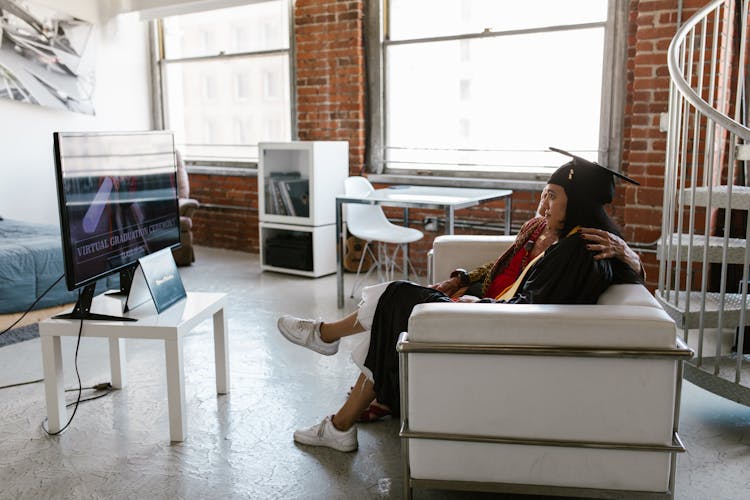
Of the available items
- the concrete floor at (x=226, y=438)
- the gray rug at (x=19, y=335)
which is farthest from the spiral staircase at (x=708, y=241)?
the gray rug at (x=19, y=335)

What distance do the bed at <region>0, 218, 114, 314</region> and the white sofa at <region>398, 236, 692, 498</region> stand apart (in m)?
2.96

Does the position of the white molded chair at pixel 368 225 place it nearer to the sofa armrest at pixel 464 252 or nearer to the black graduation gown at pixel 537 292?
the sofa armrest at pixel 464 252

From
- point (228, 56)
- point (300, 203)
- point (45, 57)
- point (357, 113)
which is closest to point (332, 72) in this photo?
point (357, 113)

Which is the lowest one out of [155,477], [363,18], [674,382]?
[155,477]

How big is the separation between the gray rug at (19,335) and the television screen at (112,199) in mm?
1540

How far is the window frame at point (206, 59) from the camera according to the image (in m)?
6.56

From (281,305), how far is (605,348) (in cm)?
322

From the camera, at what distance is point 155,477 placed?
2502 millimetres

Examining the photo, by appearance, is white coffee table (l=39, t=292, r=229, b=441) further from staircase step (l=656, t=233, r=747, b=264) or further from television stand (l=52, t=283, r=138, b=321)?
staircase step (l=656, t=233, r=747, b=264)

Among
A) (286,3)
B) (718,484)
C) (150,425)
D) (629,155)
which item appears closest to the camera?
(718,484)

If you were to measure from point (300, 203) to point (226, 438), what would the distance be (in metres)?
3.29

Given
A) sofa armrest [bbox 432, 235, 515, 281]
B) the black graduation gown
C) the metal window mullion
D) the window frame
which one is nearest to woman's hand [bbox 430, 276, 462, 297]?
sofa armrest [bbox 432, 235, 515, 281]

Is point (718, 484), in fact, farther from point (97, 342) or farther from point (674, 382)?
point (97, 342)

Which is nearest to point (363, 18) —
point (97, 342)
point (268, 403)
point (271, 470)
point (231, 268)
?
point (231, 268)
